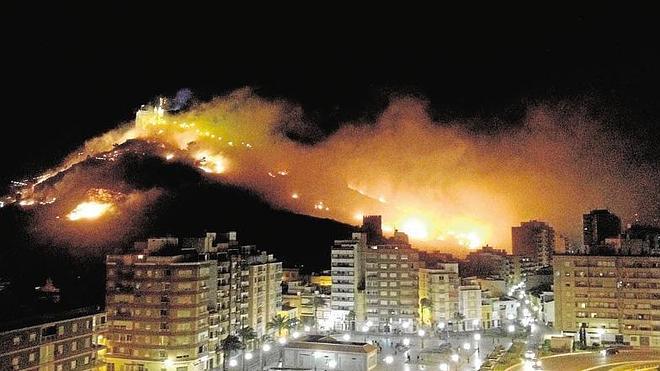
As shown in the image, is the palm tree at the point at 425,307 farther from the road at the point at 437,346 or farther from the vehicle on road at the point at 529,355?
the vehicle on road at the point at 529,355

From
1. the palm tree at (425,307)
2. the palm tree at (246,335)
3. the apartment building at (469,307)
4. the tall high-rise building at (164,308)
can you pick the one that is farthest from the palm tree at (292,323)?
the apartment building at (469,307)

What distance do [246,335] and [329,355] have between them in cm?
986

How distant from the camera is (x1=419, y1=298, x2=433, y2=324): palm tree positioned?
78625 mm

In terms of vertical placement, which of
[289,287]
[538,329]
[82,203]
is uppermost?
[82,203]

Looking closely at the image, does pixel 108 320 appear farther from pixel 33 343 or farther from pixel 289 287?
pixel 289 287

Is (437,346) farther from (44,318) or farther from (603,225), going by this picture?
(603,225)

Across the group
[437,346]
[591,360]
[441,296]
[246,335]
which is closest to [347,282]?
[441,296]

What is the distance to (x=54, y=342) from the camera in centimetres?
4347

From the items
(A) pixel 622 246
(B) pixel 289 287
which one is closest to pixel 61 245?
(B) pixel 289 287

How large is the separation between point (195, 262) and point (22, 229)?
6265cm

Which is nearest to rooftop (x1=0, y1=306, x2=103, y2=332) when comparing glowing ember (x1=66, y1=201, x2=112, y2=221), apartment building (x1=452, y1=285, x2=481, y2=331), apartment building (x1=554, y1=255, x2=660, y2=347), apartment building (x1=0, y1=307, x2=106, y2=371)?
apartment building (x1=0, y1=307, x2=106, y2=371)

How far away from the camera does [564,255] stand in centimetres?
7119

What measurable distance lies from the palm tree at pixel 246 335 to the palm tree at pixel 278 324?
22.6 feet

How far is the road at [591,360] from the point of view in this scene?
48000 mm
